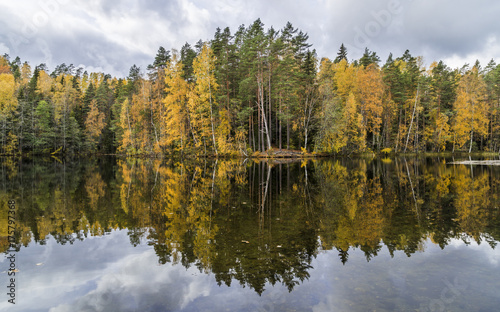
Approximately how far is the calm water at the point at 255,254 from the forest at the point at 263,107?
28.1 meters

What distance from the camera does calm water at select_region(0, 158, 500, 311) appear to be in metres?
4.22

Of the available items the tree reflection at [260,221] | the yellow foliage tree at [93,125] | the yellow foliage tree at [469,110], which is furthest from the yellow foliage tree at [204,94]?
the yellow foliage tree at [469,110]

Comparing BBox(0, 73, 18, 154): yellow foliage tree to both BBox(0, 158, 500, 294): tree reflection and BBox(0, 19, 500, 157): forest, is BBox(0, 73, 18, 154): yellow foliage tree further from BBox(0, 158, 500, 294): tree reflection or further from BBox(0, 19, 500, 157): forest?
BBox(0, 158, 500, 294): tree reflection

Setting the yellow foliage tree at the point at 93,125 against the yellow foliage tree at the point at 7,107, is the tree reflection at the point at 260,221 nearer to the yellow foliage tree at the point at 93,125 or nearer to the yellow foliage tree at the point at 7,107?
the yellow foliage tree at the point at 7,107

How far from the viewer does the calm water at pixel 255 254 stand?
4.22 meters

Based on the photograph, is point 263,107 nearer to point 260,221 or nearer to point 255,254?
point 260,221

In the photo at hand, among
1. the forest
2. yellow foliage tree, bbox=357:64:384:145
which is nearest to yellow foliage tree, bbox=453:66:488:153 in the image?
the forest

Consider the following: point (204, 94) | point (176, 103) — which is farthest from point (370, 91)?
point (176, 103)

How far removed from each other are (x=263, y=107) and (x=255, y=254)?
36.9m

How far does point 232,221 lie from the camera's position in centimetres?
821

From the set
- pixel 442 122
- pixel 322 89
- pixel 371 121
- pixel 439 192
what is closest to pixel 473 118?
pixel 442 122

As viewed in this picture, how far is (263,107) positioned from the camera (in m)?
41.5

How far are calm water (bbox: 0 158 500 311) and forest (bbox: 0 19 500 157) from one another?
28091mm

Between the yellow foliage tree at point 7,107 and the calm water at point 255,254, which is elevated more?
the yellow foliage tree at point 7,107
